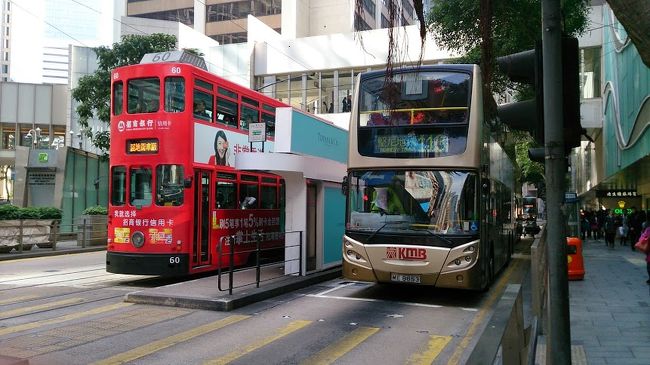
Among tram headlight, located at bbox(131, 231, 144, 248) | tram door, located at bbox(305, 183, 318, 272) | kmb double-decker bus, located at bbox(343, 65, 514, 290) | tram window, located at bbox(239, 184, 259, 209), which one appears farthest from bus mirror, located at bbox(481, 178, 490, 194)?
tram headlight, located at bbox(131, 231, 144, 248)

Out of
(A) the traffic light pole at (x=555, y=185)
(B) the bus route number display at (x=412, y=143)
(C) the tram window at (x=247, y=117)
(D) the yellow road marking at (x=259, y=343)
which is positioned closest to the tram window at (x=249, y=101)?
(C) the tram window at (x=247, y=117)

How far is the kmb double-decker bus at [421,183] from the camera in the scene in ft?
32.0

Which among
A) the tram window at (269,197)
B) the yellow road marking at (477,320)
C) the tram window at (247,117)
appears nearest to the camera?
the yellow road marking at (477,320)

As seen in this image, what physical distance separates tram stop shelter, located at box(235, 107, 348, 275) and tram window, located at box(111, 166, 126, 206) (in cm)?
257

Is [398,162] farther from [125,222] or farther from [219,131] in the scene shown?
[125,222]

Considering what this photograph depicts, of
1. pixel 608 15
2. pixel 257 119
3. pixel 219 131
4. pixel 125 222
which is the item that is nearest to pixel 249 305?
pixel 125 222

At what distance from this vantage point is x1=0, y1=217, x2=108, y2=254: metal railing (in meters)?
17.5

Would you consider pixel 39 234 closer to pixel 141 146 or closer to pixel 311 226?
pixel 141 146

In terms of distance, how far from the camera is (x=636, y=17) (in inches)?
133

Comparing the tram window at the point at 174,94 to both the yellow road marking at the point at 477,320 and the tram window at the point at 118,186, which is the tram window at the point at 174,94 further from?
the yellow road marking at the point at 477,320

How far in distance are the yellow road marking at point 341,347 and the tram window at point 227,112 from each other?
6.62 metres

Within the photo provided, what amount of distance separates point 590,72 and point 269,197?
25.9 m

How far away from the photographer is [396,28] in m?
3.11

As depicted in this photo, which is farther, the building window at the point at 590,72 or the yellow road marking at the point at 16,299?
the building window at the point at 590,72
